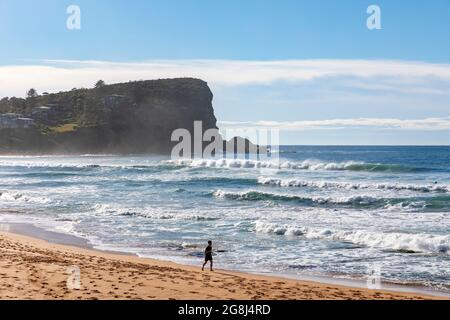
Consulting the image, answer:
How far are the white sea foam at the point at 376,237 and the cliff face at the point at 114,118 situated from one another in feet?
391

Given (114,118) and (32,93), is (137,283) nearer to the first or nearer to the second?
(114,118)

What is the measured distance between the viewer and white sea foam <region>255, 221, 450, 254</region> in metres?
19.9

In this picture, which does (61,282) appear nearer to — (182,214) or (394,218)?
(182,214)

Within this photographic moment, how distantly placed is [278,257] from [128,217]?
12571mm

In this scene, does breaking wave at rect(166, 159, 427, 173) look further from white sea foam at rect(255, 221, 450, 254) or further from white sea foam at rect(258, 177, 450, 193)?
white sea foam at rect(255, 221, 450, 254)

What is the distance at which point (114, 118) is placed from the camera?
146625 millimetres

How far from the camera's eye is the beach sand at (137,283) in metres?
12.4

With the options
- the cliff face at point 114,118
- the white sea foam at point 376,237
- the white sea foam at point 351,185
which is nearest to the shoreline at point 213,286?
the white sea foam at point 376,237

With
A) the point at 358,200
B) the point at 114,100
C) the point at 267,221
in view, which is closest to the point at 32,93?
the point at 114,100

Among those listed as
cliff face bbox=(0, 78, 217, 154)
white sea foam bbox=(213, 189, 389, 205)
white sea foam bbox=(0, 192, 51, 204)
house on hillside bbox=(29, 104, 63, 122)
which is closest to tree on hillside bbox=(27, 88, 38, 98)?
cliff face bbox=(0, 78, 217, 154)

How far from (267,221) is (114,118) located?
411 feet

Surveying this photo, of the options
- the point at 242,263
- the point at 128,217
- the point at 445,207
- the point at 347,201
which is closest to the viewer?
the point at 242,263
